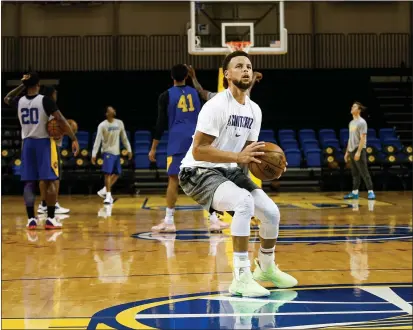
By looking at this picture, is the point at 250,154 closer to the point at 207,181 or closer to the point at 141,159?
the point at 207,181

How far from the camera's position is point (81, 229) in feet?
25.1

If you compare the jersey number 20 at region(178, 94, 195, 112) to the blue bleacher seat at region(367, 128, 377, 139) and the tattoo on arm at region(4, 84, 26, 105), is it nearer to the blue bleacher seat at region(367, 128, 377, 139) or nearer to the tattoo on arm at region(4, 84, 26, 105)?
the tattoo on arm at region(4, 84, 26, 105)

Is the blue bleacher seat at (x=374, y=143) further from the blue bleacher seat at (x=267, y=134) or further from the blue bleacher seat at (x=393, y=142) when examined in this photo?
A: the blue bleacher seat at (x=267, y=134)

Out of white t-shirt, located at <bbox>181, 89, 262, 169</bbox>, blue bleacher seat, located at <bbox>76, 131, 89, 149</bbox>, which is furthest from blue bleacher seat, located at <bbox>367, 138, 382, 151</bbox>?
white t-shirt, located at <bbox>181, 89, 262, 169</bbox>

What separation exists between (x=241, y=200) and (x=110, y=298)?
90cm

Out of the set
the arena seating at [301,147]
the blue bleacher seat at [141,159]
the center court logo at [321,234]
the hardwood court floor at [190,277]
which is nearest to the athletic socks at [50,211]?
the hardwood court floor at [190,277]

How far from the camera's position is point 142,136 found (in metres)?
16.3

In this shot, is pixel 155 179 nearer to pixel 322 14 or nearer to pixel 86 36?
pixel 86 36

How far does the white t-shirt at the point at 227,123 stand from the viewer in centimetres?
416

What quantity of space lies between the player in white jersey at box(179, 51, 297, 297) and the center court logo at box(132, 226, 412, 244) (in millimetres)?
A: 2086

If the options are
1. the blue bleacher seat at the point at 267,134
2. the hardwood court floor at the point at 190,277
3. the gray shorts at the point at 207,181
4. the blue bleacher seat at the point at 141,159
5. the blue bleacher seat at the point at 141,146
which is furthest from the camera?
the blue bleacher seat at the point at 267,134

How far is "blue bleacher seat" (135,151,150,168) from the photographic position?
15.5 metres

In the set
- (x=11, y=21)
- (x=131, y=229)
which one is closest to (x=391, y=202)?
(x=131, y=229)

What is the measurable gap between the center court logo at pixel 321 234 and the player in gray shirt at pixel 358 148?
4.64 metres
